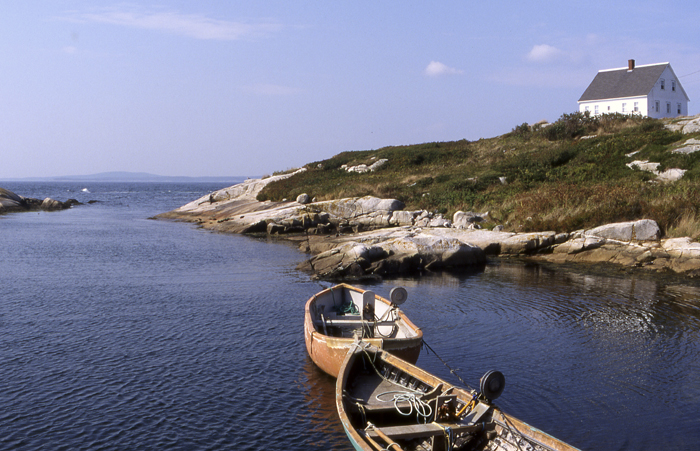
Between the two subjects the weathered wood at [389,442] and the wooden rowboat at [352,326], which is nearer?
the weathered wood at [389,442]

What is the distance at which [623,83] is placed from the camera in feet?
201

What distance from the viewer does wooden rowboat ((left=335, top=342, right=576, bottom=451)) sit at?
30.3 ft

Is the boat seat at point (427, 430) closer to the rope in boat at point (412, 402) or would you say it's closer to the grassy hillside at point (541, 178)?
the rope in boat at point (412, 402)

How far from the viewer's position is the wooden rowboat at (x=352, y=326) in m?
13.6

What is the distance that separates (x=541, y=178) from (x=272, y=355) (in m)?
32.3

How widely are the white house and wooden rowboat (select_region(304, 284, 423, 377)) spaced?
52023mm

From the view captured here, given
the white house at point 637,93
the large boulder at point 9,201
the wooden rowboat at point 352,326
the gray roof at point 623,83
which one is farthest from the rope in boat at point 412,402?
the large boulder at point 9,201

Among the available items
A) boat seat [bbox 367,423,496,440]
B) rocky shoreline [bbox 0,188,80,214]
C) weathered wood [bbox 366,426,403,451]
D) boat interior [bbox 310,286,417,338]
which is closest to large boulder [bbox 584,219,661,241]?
boat interior [bbox 310,286,417,338]

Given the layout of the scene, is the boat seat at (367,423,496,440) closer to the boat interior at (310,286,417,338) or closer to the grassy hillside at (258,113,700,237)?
the boat interior at (310,286,417,338)

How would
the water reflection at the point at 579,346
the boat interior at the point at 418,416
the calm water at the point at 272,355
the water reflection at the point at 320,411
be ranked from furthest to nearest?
the water reflection at the point at 579,346
the calm water at the point at 272,355
the water reflection at the point at 320,411
the boat interior at the point at 418,416

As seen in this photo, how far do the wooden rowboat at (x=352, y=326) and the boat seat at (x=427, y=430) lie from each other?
12.0 feet

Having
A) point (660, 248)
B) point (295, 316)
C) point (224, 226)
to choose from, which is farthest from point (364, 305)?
point (224, 226)

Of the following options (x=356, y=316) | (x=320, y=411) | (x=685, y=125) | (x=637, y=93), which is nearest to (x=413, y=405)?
(x=320, y=411)

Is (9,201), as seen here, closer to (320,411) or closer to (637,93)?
(320,411)
